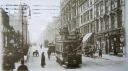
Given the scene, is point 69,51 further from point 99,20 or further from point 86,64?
point 99,20

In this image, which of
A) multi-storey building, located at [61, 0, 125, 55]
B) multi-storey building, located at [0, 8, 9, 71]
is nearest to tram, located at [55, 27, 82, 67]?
multi-storey building, located at [61, 0, 125, 55]

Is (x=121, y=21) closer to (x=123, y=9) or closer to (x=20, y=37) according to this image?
(x=123, y=9)

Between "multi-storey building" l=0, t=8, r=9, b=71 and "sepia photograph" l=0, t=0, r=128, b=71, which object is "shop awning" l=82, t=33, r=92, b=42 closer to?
"sepia photograph" l=0, t=0, r=128, b=71

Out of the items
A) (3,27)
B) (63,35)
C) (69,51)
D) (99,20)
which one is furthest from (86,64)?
(3,27)

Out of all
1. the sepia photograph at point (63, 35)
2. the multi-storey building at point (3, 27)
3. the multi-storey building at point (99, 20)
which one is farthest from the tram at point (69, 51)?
the multi-storey building at point (3, 27)

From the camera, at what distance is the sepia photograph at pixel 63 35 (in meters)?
4.28

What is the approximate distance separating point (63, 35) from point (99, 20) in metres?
0.62

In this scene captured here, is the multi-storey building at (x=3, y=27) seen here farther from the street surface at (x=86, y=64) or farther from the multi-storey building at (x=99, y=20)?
the multi-storey building at (x=99, y=20)

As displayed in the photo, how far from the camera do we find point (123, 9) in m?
4.66

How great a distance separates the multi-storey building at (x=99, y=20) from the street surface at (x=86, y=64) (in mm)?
184

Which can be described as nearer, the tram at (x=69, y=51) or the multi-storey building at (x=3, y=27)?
the multi-storey building at (x=3, y=27)

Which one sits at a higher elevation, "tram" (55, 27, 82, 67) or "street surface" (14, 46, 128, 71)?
"tram" (55, 27, 82, 67)

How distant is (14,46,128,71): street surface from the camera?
4.31m

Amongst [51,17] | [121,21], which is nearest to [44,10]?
[51,17]
